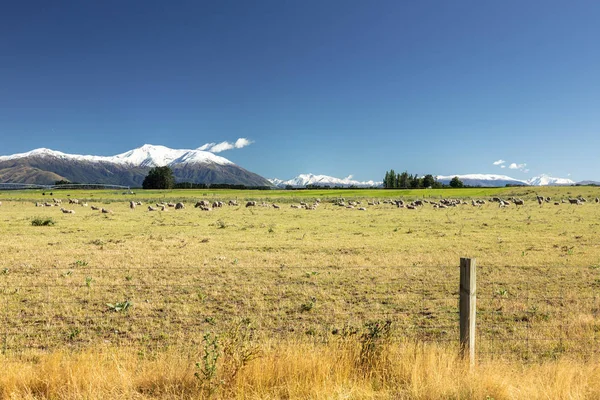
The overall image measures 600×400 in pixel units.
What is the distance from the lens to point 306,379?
5934 millimetres

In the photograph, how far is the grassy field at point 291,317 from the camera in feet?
19.6

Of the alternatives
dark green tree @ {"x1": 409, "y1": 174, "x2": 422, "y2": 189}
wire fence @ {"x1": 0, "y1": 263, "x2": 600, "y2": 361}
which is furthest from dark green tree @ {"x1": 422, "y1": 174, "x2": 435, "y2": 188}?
wire fence @ {"x1": 0, "y1": 263, "x2": 600, "y2": 361}

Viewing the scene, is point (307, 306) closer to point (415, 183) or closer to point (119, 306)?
point (119, 306)

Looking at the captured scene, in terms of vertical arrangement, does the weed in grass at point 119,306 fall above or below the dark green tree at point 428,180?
below

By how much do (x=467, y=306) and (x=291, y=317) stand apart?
5.11 m

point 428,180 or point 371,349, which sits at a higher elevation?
point 428,180

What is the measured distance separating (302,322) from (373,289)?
3.75 metres

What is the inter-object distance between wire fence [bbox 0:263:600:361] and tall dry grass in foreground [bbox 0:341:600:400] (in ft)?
3.66

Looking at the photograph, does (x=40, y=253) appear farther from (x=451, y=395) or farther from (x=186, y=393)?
(x=451, y=395)

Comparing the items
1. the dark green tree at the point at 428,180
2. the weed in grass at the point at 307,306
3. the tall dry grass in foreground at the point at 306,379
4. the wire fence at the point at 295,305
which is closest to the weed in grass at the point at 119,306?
the wire fence at the point at 295,305

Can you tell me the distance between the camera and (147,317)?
34.3ft

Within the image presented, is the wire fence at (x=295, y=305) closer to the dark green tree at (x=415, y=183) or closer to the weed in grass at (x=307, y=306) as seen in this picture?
the weed in grass at (x=307, y=306)

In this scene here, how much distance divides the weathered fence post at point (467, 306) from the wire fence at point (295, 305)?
1829 millimetres

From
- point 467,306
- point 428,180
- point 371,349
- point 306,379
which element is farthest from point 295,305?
point 428,180
